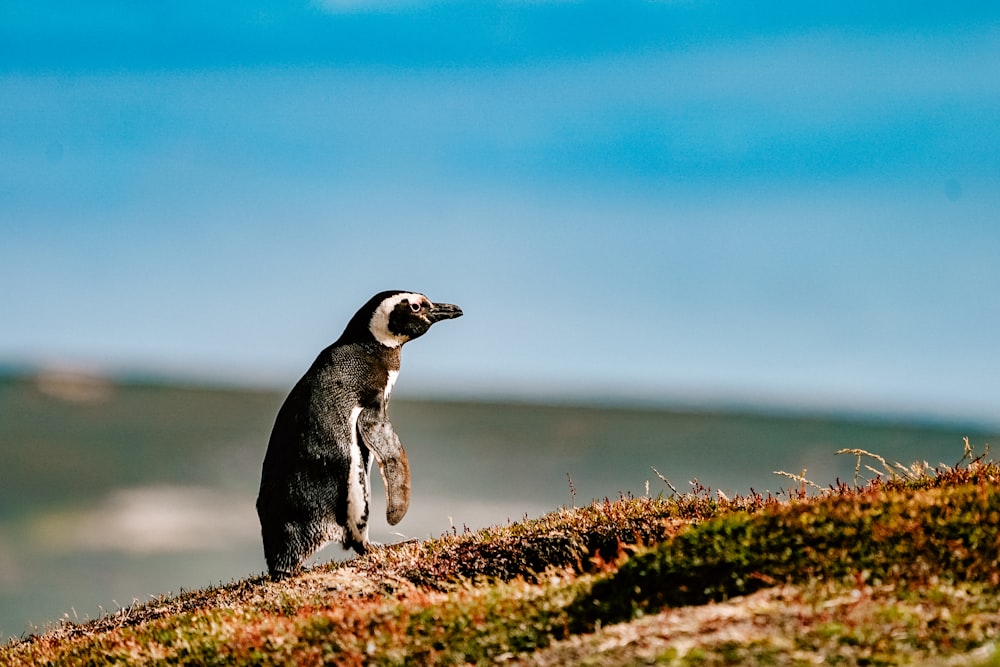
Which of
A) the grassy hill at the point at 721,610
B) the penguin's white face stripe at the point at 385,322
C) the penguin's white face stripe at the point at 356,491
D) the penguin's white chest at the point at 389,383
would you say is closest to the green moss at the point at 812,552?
the grassy hill at the point at 721,610

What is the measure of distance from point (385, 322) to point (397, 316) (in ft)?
0.66

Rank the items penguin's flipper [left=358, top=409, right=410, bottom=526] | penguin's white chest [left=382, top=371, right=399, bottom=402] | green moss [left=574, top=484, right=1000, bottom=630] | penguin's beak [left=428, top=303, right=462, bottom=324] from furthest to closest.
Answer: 1. penguin's beak [left=428, top=303, right=462, bottom=324]
2. penguin's white chest [left=382, top=371, right=399, bottom=402]
3. penguin's flipper [left=358, top=409, right=410, bottom=526]
4. green moss [left=574, top=484, right=1000, bottom=630]

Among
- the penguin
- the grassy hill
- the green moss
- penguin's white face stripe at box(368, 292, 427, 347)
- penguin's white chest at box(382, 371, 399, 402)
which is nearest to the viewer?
the grassy hill

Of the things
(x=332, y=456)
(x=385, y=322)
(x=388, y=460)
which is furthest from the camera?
(x=385, y=322)

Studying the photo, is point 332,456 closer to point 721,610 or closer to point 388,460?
point 388,460

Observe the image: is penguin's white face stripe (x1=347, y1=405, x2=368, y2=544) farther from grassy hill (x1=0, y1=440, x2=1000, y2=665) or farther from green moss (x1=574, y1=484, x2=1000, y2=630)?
green moss (x1=574, y1=484, x2=1000, y2=630)

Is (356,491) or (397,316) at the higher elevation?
(397,316)

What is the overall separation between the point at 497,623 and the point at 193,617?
4.71 m

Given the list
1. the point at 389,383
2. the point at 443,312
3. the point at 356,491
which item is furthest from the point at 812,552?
the point at 443,312

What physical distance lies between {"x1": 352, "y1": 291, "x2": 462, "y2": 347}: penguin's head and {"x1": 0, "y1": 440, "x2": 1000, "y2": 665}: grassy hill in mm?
4166

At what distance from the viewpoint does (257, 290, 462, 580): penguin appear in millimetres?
14039

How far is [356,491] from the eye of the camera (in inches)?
556

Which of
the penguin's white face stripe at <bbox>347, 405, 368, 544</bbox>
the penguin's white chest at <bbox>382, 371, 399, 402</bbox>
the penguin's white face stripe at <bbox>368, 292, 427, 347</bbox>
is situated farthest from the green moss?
the penguin's white face stripe at <bbox>368, 292, 427, 347</bbox>

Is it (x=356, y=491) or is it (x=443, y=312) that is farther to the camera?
(x=443, y=312)
